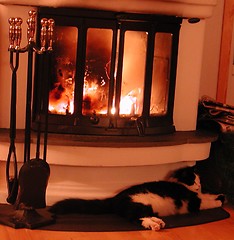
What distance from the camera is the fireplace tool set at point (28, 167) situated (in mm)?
2816

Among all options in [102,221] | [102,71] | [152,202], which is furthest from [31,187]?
[102,71]

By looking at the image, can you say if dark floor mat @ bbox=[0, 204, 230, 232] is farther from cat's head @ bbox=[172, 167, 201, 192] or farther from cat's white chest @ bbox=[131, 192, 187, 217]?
cat's head @ bbox=[172, 167, 201, 192]

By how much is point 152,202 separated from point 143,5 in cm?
103

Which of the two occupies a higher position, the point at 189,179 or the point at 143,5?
the point at 143,5

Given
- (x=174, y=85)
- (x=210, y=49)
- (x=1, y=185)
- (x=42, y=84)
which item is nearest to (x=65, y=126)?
(x=42, y=84)

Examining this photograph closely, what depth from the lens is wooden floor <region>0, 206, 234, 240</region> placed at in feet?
9.09

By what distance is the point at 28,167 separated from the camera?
111 inches

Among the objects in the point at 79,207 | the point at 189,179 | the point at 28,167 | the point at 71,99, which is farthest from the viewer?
the point at 189,179

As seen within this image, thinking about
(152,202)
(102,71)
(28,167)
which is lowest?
(152,202)

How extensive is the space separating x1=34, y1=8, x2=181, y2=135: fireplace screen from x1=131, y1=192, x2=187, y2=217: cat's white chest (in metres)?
→ 0.36

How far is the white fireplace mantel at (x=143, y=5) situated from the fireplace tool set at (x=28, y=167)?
0.90ft

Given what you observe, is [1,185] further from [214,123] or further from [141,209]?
[214,123]

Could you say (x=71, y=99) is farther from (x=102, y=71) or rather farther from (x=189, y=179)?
(x=189, y=179)

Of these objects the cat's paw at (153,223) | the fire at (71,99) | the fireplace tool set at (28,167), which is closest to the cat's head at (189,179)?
the cat's paw at (153,223)
